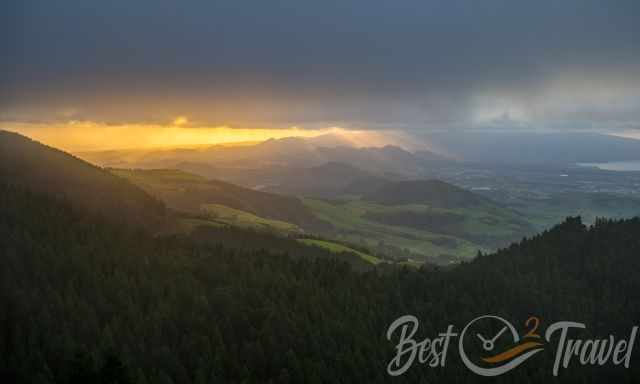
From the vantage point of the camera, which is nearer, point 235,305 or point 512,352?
point 235,305

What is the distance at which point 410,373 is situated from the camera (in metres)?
84.2

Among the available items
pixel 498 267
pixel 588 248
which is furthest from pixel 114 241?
pixel 588 248

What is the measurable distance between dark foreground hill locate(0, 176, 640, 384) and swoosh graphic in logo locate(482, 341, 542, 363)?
3648mm

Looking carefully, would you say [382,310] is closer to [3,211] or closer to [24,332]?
[24,332]

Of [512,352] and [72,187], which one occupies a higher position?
[72,187]

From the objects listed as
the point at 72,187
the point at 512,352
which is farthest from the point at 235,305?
the point at 72,187

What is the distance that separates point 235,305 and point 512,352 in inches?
2480

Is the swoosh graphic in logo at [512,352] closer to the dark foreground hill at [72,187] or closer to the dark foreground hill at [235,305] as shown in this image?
the dark foreground hill at [235,305]

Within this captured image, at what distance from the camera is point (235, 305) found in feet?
324

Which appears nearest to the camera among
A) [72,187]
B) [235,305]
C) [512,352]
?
[235,305]

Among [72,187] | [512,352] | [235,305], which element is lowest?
[512,352]

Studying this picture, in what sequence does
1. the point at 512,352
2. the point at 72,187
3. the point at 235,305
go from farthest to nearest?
the point at 72,187 < the point at 512,352 < the point at 235,305

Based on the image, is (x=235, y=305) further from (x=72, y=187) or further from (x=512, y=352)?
(x=72, y=187)

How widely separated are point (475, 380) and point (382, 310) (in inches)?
1195
